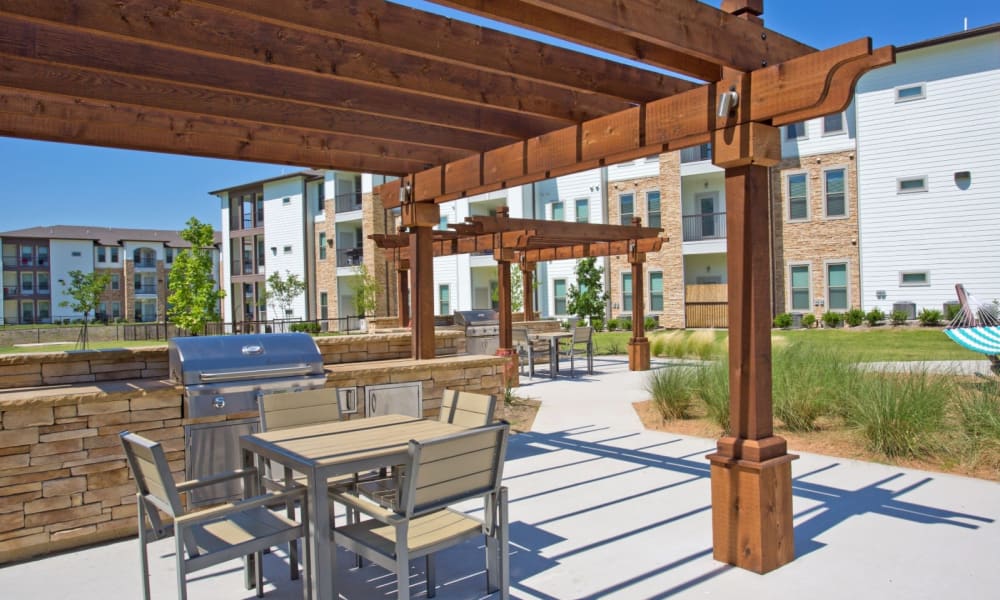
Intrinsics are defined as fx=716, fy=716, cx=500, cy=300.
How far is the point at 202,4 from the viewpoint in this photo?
3.67 meters

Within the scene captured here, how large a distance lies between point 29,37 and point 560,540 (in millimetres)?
4592

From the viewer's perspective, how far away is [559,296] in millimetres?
29938

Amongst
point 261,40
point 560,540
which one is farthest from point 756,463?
point 261,40

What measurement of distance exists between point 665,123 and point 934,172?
69.0ft

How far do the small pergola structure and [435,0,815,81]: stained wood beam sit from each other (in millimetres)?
7218

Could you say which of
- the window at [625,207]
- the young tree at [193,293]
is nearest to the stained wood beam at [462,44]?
the window at [625,207]

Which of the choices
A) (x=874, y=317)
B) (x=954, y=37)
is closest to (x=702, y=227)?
(x=874, y=317)

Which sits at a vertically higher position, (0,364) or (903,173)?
(903,173)

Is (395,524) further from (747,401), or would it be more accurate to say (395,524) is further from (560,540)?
Result: (747,401)

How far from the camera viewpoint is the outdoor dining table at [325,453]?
353 cm

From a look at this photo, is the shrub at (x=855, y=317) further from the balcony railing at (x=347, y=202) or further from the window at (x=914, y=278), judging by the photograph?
the balcony railing at (x=347, y=202)

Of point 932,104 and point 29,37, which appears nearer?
point 29,37

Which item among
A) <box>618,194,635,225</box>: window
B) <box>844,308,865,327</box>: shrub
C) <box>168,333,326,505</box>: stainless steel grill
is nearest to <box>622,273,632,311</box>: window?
<box>618,194,635,225</box>: window

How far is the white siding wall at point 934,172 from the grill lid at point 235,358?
21.7 m
